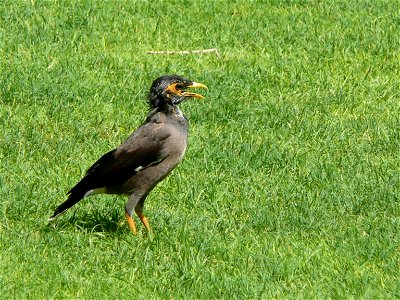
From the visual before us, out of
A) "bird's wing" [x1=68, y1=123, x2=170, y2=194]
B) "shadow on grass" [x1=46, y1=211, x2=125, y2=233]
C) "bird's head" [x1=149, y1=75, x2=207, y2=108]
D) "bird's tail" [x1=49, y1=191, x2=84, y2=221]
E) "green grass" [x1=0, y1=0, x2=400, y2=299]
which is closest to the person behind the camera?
"green grass" [x1=0, y1=0, x2=400, y2=299]

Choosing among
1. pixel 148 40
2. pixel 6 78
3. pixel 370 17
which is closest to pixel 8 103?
pixel 6 78

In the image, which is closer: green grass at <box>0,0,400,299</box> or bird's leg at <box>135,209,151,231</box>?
green grass at <box>0,0,400,299</box>

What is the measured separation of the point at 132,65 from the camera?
38.6 ft

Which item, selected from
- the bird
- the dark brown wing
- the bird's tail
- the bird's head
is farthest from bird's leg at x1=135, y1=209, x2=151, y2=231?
the bird's head

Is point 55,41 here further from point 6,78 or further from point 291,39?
point 291,39

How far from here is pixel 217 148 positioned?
9938 millimetres

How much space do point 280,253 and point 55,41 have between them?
530cm

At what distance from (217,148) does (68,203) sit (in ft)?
7.04

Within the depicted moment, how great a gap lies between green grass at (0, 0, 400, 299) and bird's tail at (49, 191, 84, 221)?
0.45ft

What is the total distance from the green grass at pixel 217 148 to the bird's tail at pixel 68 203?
14 centimetres

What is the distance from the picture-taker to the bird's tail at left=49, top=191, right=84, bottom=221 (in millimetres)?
8156

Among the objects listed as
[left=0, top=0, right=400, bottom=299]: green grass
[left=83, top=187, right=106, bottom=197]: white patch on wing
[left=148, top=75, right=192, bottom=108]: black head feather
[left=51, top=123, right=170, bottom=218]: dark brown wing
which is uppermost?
[left=148, top=75, right=192, bottom=108]: black head feather

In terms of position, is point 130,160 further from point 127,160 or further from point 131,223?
point 131,223

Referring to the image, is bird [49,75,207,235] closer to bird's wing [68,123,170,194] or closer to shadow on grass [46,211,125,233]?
bird's wing [68,123,170,194]
